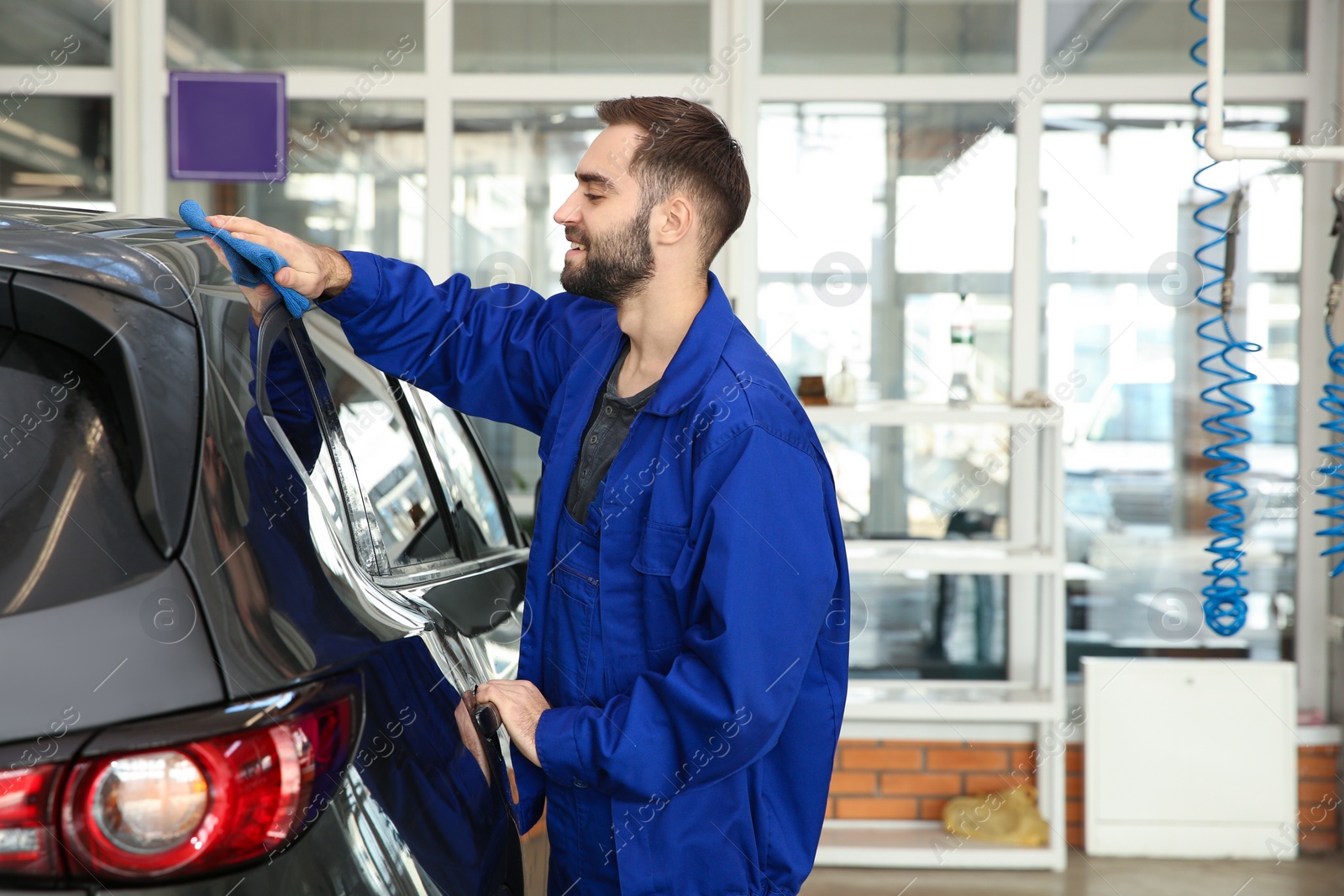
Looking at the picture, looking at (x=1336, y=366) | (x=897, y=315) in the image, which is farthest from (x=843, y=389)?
(x=1336, y=366)

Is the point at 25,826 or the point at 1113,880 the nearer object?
the point at 25,826

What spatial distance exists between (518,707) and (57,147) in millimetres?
3579

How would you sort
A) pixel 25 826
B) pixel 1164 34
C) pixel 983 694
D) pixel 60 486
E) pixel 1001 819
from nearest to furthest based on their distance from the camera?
pixel 25 826 < pixel 60 486 < pixel 1001 819 < pixel 983 694 < pixel 1164 34

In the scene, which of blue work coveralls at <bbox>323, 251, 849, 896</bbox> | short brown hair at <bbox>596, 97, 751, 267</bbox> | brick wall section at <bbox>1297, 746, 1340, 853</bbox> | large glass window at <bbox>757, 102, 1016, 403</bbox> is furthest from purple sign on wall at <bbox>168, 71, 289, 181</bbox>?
brick wall section at <bbox>1297, 746, 1340, 853</bbox>

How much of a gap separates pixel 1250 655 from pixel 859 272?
1.90 meters

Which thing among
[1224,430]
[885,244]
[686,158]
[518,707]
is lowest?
[518,707]

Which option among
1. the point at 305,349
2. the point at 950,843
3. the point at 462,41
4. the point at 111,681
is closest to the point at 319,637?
the point at 111,681

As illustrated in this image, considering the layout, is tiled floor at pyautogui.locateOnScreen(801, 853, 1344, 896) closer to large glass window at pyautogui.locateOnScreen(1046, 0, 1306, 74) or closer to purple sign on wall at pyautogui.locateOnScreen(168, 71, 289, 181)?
large glass window at pyautogui.locateOnScreen(1046, 0, 1306, 74)

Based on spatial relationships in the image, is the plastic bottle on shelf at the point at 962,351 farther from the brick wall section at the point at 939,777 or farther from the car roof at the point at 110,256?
the car roof at the point at 110,256

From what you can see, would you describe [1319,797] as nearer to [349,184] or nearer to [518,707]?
[518,707]

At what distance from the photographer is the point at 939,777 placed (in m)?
3.82

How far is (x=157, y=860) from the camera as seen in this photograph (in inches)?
35.2

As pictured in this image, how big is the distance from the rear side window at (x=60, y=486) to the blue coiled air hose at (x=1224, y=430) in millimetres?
2954

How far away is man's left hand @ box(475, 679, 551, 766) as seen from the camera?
131cm
